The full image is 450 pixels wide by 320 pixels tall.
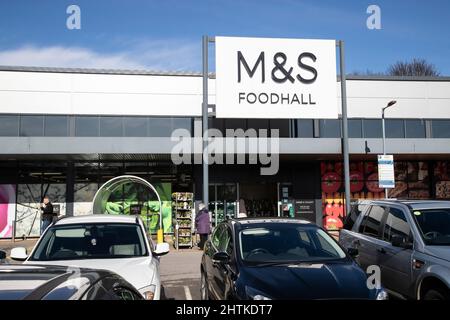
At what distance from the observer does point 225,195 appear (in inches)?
883

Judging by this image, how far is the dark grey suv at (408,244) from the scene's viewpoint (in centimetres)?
555

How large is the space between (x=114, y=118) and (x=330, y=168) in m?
11.1

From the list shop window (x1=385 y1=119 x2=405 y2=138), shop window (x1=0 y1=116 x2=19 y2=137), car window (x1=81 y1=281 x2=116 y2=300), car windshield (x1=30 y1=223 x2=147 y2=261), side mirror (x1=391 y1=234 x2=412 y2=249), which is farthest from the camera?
shop window (x1=385 y1=119 x2=405 y2=138)

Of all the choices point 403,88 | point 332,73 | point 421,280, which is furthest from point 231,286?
point 403,88

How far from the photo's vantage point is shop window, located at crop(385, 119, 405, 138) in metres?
23.1

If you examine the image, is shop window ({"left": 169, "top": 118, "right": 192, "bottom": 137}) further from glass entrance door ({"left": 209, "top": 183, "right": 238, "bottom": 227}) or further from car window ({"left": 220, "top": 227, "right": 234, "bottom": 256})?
car window ({"left": 220, "top": 227, "right": 234, "bottom": 256})

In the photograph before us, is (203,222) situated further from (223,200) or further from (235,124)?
(235,124)

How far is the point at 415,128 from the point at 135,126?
14.3 m

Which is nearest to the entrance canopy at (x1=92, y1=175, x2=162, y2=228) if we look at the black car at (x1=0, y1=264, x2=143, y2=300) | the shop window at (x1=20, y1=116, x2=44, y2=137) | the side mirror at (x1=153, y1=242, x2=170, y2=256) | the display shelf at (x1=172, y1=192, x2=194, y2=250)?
the display shelf at (x1=172, y1=192, x2=194, y2=250)

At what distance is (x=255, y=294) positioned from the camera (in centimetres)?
473

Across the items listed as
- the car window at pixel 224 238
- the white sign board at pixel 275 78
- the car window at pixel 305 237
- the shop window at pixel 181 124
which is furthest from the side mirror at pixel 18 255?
the shop window at pixel 181 124

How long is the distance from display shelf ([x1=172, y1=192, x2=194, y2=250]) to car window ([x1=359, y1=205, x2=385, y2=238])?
9.78m

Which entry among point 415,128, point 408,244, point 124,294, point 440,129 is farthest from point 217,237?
point 440,129
